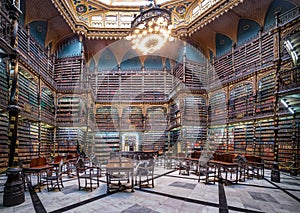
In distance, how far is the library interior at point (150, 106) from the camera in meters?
3.96

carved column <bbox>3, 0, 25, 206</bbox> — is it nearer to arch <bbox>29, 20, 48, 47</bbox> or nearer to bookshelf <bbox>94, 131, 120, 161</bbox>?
arch <bbox>29, 20, 48, 47</bbox>

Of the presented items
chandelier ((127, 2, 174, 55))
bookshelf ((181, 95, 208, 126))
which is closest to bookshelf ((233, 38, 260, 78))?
bookshelf ((181, 95, 208, 126))

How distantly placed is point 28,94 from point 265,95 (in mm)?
12221

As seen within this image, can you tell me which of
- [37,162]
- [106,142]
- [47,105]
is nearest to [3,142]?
[37,162]

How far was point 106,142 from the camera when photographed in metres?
A: 13.6

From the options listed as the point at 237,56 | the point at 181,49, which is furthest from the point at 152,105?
the point at 237,56

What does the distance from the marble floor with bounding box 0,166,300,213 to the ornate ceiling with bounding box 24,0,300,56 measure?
9193mm

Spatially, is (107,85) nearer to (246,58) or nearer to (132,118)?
(132,118)

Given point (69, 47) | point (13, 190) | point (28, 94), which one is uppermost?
point (69, 47)

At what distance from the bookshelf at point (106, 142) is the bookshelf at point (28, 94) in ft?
17.1

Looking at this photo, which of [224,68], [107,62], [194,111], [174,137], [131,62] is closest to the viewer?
[224,68]

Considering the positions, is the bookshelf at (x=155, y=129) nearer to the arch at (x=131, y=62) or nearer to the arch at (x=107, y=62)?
the arch at (x=131, y=62)

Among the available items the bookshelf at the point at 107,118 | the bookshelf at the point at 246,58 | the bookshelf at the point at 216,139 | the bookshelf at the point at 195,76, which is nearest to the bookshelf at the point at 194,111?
the bookshelf at the point at 216,139

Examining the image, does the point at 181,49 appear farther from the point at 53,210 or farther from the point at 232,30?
the point at 53,210
